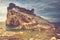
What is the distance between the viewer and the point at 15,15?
17.0 feet

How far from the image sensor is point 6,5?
17.1ft

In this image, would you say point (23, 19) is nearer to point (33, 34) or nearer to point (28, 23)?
point (28, 23)

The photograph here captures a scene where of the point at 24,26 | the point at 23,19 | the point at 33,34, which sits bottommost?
the point at 33,34

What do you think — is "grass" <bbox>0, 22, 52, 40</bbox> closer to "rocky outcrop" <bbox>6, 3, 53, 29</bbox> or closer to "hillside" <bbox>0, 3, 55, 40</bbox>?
"hillside" <bbox>0, 3, 55, 40</bbox>

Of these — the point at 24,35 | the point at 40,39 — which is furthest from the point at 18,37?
the point at 40,39

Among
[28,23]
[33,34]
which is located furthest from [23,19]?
[33,34]

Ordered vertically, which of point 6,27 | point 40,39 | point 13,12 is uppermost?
point 13,12

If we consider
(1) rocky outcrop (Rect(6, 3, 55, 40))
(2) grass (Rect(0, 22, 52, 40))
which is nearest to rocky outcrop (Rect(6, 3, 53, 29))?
(1) rocky outcrop (Rect(6, 3, 55, 40))

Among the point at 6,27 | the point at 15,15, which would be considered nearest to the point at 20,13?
the point at 15,15

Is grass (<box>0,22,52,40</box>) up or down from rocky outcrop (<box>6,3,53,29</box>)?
down

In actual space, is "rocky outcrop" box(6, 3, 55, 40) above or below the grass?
above

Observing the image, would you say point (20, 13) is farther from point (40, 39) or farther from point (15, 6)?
point (40, 39)

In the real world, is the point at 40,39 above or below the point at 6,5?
below

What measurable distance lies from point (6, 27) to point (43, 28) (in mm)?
861
